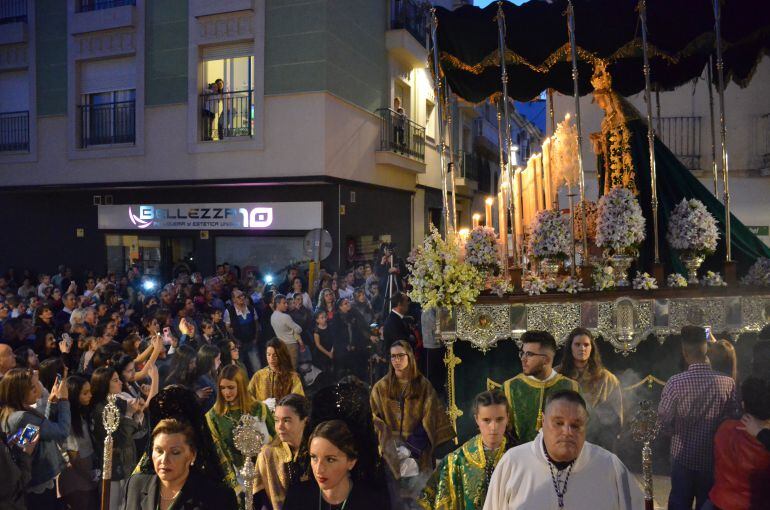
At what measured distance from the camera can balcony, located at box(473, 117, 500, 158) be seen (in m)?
28.0

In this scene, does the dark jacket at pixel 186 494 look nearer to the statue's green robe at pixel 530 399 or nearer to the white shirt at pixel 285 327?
the statue's green robe at pixel 530 399

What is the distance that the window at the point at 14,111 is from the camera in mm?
18141

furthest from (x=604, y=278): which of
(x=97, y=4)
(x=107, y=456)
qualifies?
(x=97, y=4)

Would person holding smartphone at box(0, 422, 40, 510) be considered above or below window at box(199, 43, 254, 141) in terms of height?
below

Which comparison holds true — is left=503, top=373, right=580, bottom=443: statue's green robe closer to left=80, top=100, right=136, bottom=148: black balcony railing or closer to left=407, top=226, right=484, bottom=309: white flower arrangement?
left=407, top=226, right=484, bottom=309: white flower arrangement

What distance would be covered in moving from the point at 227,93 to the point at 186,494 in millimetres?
13720

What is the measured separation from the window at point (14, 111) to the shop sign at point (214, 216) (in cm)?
333

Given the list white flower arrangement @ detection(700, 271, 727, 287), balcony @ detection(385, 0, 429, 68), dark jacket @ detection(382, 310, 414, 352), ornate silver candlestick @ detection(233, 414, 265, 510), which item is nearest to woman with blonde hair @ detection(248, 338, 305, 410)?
dark jacket @ detection(382, 310, 414, 352)

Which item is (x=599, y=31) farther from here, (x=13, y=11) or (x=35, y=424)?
(x=13, y=11)

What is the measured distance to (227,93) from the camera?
1605 cm

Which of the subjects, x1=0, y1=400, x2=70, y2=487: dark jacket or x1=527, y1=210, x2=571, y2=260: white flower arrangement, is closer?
x1=0, y1=400, x2=70, y2=487: dark jacket

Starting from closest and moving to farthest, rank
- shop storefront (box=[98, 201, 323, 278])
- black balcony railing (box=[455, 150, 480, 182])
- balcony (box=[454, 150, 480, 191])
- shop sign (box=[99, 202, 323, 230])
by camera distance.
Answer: shop sign (box=[99, 202, 323, 230]) < shop storefront (box=[98, 201, 323, 278]) < balcony (box=[454, 150, 480, 191]) < black balcony railing (box=[455, 150, 480, 182])

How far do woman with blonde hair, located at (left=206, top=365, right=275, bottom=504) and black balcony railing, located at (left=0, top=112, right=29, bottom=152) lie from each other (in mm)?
16013

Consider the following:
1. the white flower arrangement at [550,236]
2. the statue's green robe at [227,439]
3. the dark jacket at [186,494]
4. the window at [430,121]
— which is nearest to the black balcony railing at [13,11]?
the window at [430,121]
